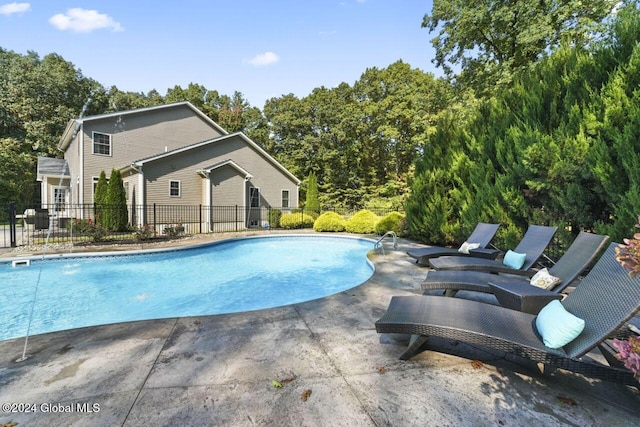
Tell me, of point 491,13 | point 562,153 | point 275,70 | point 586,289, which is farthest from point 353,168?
point 586,289

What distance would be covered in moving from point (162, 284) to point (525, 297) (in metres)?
7.27

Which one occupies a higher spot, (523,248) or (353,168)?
(353,168)

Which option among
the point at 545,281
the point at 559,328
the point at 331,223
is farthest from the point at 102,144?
the point at 559,328

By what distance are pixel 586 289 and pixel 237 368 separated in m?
3.18

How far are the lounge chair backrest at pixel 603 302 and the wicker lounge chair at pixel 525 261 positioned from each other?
1936 mm

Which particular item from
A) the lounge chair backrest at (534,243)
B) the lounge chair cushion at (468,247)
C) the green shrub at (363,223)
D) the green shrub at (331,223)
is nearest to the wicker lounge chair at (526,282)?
the lounge chair backrest at (534,243)

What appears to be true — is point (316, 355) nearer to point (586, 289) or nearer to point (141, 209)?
point (586, 289)

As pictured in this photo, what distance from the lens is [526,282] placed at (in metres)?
3.76

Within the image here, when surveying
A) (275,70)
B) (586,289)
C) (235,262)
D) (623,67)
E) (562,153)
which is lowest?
(235,262)

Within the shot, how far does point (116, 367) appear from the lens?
7.88ft

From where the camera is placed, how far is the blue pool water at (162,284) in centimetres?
514

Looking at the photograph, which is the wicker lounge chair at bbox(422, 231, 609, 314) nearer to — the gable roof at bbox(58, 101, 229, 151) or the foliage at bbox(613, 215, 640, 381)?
the foliage at bbox(613, 215, 640, 381)

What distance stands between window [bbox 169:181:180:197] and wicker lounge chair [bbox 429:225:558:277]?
13897 mm

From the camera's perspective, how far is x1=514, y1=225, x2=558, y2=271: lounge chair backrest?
4645 mm
